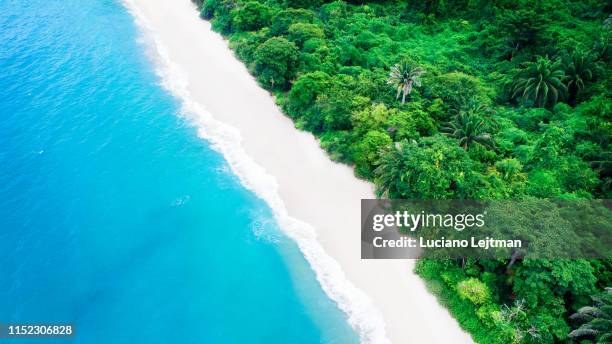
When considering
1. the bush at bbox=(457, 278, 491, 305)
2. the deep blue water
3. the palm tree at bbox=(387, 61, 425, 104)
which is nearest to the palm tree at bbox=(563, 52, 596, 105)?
the palm tree at bbox=(387, 61, 425, 104)

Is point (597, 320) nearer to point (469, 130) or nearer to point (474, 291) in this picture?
point (474, 291)

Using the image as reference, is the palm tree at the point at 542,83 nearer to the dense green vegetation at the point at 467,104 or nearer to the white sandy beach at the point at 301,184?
the dense green vegetation at the point at 467,104

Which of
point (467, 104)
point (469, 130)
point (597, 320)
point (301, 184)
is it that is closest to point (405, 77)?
point (467, 104)

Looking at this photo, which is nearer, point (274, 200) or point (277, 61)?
point (274, 200)

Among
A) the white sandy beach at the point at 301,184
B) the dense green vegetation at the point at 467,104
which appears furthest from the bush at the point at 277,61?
the white sandy beach at the point at 301,184

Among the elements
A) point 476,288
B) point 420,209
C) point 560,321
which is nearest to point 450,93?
point 420,209

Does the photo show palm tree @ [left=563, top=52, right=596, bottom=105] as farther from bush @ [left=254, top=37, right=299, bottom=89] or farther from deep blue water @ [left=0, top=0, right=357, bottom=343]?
deep blue water @ [left=0, top=0, right=357, bottom=343]
